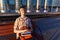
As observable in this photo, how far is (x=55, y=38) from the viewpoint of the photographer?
3.88 metres

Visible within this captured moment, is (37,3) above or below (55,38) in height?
above

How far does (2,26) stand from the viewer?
372 cm

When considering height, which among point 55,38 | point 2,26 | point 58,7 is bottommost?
point 55,38

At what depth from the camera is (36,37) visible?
3.72 metres

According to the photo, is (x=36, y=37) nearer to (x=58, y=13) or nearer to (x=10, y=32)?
(x=10, y=32)

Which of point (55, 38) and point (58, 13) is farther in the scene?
point (58, 13)

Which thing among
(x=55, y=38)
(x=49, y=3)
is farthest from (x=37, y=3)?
(x=55, y=38)

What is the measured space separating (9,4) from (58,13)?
1354mm

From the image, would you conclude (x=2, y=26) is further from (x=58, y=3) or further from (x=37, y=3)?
(x=58, y=3)

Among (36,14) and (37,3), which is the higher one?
(37,3)

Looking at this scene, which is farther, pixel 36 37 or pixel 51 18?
pixel 51 18

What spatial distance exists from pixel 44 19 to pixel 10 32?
988 mm

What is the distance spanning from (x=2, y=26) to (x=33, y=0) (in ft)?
3.34

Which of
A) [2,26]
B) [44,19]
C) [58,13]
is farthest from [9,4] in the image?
[58,13]
